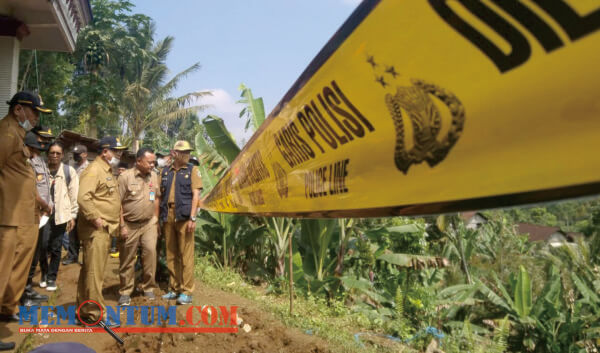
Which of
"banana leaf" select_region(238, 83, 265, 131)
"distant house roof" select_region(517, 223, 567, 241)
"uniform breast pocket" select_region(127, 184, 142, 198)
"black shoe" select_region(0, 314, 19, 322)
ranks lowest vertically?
"distant house roof" select_region(517, 223, 567, 241)

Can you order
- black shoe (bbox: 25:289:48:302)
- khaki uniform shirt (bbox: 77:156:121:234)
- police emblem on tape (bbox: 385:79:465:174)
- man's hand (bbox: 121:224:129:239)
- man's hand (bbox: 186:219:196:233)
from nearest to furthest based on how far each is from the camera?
1. police emblem on tape (bbox: 385:79:465:174)
2. khaki uniform shirt (bbox: 77:156:121:234)
3. black shoe (bbox: 25:289:48:302)
4. man's hand (bbox: 121:224:129:239)
5. man's hand (bbox: 186:219:196:233)

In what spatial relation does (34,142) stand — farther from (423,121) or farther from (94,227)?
(423,121)

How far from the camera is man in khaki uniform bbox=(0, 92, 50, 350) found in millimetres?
3104

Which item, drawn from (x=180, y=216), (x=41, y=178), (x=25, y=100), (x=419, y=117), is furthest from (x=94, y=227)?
(x=419, y=117)

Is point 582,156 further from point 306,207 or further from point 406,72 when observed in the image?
point 306,207

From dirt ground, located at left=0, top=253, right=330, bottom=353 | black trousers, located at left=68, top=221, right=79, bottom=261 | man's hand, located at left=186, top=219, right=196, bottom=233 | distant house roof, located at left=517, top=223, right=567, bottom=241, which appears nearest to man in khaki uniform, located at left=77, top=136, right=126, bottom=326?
dirt ground, located at left=0, top=253, right=330, bottom=353

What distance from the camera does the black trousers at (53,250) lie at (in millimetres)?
5047

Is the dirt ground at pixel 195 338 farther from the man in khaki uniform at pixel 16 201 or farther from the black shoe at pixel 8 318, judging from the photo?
the man in khaki uniform at pixel 16 201

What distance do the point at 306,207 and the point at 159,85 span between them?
1026 inches

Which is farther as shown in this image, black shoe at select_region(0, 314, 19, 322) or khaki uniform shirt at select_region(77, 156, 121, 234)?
khaki uniform shirt at select_region(77, 156, 121, 234)

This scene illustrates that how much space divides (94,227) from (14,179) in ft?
2.91

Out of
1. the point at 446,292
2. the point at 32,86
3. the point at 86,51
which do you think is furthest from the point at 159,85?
the point at 446,292

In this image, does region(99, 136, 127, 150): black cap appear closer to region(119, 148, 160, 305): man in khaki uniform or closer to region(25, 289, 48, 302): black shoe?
region(119, 148, 160, 305): man in khaki uniform

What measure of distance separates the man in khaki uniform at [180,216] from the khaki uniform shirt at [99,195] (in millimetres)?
938
